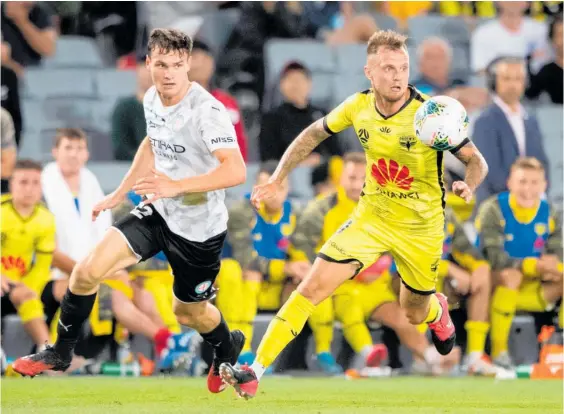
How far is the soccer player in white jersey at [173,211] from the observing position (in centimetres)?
859

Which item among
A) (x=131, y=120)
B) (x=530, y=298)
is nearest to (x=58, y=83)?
(x=131, y=120)

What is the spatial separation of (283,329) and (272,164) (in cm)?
404

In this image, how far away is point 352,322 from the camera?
12.0 meters

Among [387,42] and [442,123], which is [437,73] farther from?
[442,123]

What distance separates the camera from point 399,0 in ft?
54.2

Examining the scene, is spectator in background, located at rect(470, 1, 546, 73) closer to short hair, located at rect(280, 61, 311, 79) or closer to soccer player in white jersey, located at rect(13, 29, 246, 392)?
short hair, located at rect(280, 61, 311, 79)

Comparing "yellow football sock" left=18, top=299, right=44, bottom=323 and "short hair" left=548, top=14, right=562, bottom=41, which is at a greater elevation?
"short hair" left=548, top=14, right=562, bottom=41

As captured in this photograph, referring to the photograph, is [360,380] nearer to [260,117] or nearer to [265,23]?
[260,117]

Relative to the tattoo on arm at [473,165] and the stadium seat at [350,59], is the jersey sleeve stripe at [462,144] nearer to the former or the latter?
the tattoo on arm at [473,165]

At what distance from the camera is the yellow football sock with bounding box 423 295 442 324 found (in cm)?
975

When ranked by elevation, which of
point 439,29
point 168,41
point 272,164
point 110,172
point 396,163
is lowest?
point 110,172

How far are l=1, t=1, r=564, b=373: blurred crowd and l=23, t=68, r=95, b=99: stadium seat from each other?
0.12 meters

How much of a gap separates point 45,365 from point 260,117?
5.84 meters

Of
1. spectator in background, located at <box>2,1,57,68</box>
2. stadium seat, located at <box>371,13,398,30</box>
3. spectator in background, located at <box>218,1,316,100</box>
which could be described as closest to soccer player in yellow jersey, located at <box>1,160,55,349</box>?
spectator in background, located at <box>2,1,57,68</box>
